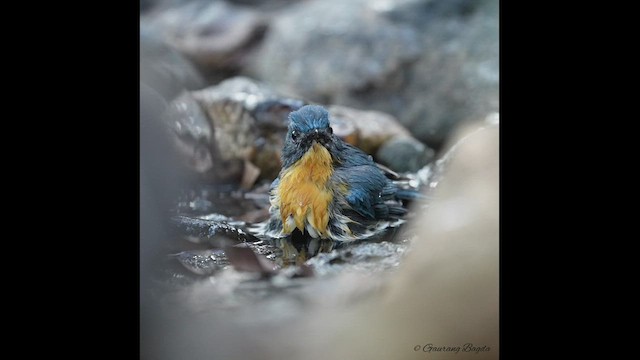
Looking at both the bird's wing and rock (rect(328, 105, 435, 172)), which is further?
rock (rect(328, 105, 435, 172))

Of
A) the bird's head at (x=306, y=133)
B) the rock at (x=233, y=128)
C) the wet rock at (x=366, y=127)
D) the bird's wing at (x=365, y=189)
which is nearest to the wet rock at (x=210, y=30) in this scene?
the rock at (x=233, y=128)

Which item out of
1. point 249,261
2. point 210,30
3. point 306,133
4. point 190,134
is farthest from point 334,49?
point 249,261

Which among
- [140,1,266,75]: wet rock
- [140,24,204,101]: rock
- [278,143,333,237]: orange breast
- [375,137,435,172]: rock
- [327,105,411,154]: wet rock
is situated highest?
[140,1,266,75]: wet rock

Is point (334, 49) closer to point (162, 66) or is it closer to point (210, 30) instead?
point (210, 30)

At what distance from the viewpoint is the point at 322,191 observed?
11.0 ft

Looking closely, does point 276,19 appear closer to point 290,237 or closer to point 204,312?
point 290,237

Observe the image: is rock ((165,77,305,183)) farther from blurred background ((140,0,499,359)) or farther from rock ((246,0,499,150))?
rock ((246,0,499,150))

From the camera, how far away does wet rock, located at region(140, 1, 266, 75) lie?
341cm

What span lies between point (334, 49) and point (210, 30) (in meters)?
0.58

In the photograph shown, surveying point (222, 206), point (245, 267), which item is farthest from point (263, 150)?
point (245, 267)

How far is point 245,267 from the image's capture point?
10.9ft

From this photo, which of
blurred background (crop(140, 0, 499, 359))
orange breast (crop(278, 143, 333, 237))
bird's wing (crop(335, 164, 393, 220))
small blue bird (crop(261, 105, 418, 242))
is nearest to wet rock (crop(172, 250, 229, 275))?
blurred background (crop(140, 0, 499, 359))

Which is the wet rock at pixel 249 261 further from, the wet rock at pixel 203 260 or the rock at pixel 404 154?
the rock at pixel 404 154

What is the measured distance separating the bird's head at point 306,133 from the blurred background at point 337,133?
0.07 m
